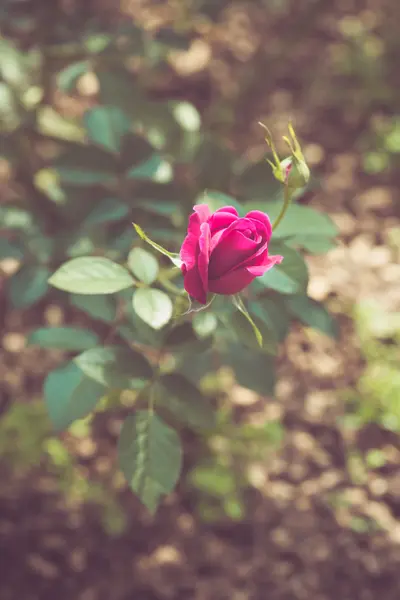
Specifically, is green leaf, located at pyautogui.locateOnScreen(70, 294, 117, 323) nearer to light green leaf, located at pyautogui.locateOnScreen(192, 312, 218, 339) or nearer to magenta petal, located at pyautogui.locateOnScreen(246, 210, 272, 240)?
light green leaf, located at pyautogui.locateOnScreen(192, 312, 218, 339)

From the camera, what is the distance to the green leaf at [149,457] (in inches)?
36.1

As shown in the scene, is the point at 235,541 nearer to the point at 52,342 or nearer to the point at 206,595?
the point at 206,595

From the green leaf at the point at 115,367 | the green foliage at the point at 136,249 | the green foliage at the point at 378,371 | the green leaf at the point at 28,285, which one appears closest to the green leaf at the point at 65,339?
the green foliage at the point at 136,249

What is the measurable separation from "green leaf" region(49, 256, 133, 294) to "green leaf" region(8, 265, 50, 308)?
1.64 ft

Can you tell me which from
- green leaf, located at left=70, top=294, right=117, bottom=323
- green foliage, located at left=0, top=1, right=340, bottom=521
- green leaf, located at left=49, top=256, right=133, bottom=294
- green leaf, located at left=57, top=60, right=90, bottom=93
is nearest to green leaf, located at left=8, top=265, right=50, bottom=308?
green foliage, located at left=0, top=1, right=340, bottom=521

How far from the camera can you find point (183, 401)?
1047 mm

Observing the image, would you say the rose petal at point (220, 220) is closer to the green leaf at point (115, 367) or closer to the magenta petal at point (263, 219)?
the magenta petal at point (263, 219)

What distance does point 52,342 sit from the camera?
109 cm

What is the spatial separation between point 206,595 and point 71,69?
1.28 meters

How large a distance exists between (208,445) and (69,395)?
76 cm

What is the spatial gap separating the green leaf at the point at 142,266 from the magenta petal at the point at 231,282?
196mm

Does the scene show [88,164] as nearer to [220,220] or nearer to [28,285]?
[28,285]

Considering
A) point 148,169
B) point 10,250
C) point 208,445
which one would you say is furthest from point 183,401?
point 208,445

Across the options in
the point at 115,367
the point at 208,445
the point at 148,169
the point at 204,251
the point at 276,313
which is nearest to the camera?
the point at 204,251
